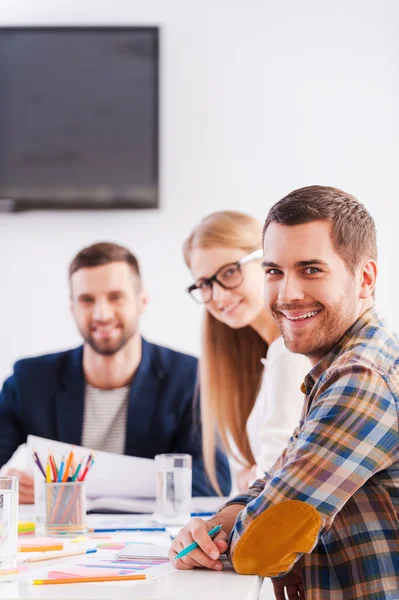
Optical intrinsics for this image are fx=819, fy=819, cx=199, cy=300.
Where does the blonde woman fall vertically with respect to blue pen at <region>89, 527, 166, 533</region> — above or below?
above

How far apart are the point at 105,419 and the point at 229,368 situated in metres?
0.43

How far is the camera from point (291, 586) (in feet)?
4.09

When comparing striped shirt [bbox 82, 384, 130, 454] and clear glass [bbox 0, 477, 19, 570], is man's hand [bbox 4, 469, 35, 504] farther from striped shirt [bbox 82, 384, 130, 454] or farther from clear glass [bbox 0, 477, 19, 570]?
clear glass [bbox 0, 477, 19, 570]

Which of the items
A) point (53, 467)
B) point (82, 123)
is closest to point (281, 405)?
point (53, 467)

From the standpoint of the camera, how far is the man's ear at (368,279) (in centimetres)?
119

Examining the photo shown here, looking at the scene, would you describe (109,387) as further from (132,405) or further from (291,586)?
(291,586)

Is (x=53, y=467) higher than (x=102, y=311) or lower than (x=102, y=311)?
lower

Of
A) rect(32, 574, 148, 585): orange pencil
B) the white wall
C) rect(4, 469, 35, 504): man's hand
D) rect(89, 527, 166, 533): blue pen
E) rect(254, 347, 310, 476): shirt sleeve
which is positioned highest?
the white wall

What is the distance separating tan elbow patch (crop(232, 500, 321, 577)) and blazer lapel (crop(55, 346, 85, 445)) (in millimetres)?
1361

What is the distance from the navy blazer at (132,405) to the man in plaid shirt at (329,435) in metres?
1.05

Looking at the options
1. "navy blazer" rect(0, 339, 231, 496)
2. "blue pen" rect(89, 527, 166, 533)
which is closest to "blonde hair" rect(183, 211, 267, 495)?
"navy blazer" rect(0, 339, 231, 496)

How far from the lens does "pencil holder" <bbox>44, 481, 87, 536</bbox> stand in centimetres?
142

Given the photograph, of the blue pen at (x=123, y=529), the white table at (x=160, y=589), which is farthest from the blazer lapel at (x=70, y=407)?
the white table at (x=160, y=589)

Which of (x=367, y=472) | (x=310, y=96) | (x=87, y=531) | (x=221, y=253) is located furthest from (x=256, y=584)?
(x=310, y=96)
